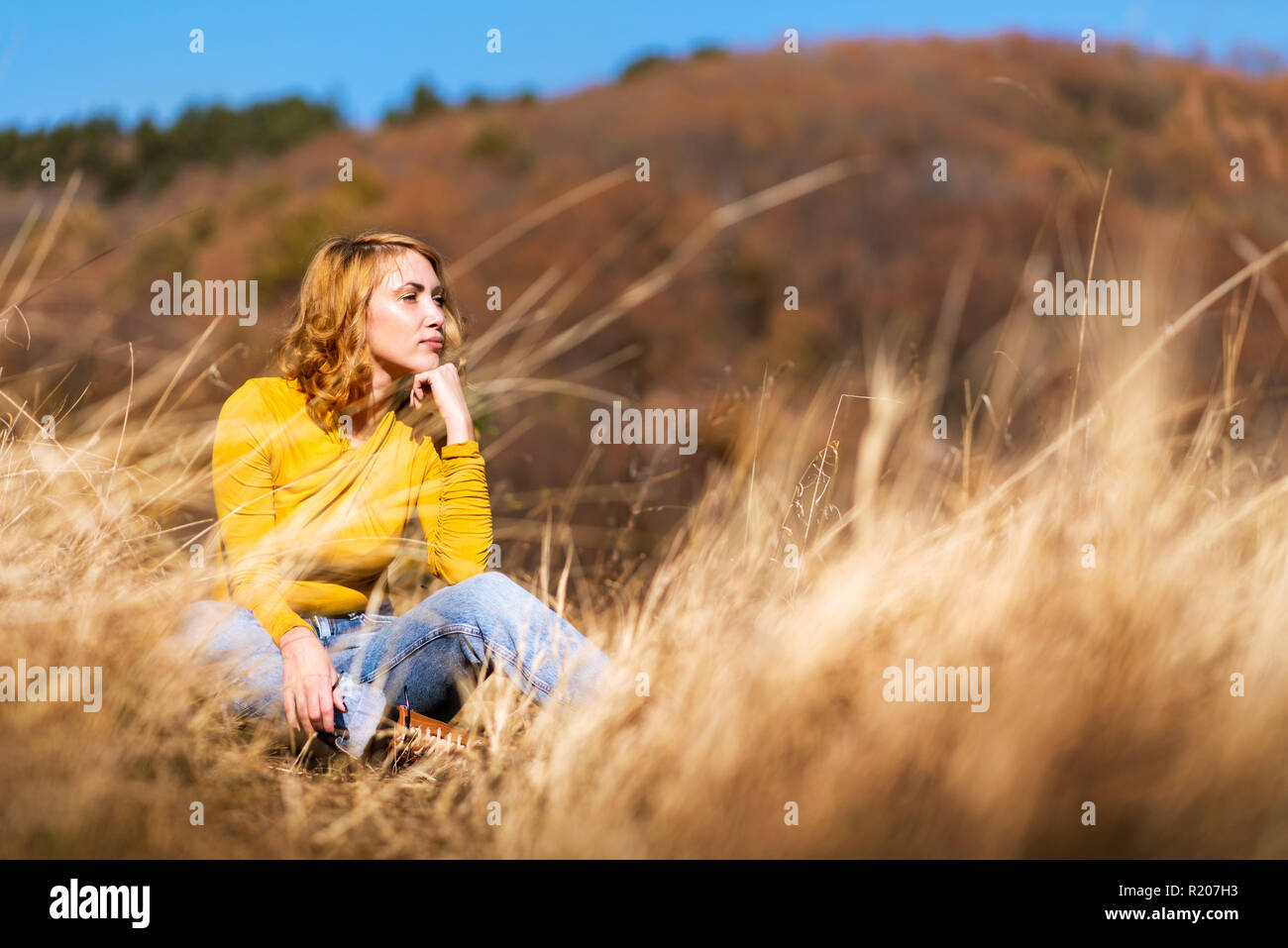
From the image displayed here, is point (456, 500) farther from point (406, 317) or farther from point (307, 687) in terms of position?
point (307, 687)

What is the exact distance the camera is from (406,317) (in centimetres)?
238

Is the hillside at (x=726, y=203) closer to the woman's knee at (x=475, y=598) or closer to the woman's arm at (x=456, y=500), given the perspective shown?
the woman's arm at (x=456, y=500)

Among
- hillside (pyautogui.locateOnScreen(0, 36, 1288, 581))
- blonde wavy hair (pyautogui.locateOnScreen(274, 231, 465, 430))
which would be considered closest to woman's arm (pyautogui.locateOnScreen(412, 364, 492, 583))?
blonde wavy hair (pyautogui.locateOnScreen(274, 231, 465, 430))

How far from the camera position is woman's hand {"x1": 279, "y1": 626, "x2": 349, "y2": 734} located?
1897 millimetres

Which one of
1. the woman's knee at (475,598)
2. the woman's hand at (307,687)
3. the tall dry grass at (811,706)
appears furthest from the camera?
the woman's knee at (475,598)

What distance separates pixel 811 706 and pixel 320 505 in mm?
1135

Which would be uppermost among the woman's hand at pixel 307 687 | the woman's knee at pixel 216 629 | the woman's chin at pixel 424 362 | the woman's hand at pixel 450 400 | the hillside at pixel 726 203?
the hillside at pixel 726 203

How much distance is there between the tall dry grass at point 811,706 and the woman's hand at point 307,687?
63 mm

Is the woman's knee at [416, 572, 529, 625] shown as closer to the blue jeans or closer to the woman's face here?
the blue jeans

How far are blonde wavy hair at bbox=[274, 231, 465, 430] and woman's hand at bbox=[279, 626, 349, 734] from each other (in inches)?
23.9

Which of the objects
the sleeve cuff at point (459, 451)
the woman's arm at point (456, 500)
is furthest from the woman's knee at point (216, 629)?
the sleeve cuff at point (459, 451)

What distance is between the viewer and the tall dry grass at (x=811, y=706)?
1.45m
